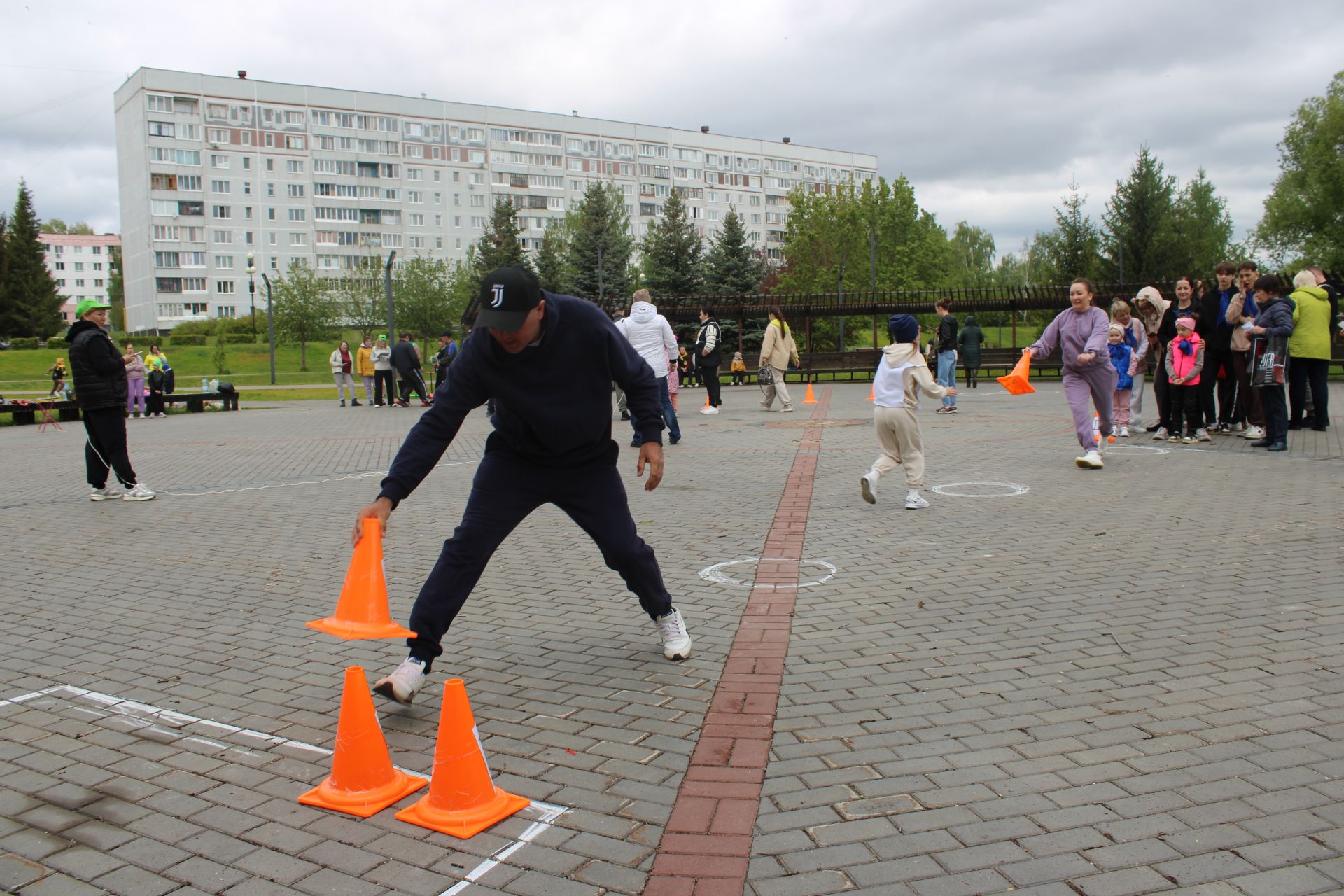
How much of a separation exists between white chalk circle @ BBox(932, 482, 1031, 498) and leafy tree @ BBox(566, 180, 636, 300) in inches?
1562

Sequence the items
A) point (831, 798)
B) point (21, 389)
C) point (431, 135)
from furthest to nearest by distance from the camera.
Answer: point (431, 135) < point (21, 389) < point (831, 798)

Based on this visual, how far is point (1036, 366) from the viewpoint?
107 feet

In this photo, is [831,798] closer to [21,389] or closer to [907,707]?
[907,707]

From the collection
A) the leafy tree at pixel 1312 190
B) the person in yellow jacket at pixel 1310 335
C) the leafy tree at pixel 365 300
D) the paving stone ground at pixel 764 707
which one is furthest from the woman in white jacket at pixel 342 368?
the leafy tree at pixel 1312 190

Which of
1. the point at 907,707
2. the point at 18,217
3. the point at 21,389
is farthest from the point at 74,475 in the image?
the point at 18,217

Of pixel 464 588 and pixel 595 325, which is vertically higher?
pixel 595 325

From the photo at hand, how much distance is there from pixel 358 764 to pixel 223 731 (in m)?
0.97

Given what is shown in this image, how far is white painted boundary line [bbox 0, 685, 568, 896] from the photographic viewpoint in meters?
2.91

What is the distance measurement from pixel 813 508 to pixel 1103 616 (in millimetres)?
3758

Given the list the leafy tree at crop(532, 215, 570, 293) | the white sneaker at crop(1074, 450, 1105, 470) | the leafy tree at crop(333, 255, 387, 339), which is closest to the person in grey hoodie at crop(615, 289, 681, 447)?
the white sneaker at crop(1074, 450, 1105, 470)

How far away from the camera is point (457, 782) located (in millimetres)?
3150

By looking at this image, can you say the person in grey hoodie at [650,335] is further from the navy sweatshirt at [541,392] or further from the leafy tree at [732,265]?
the leafy tree at [732,265]

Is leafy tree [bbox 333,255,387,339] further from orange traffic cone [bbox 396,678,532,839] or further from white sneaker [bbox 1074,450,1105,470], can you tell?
orange traffic cone [bbox 396,678,532,839]

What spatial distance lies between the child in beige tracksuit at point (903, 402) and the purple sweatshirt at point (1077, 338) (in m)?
2.30
